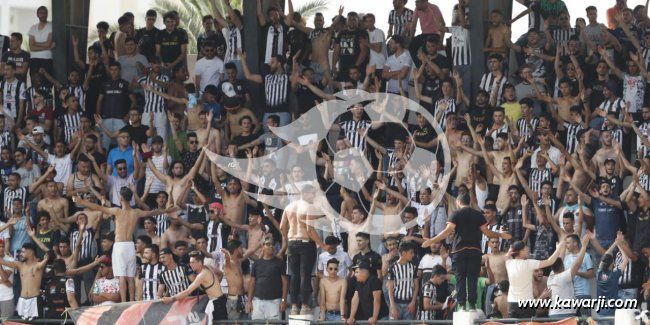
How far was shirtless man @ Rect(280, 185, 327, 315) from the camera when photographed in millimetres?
20250

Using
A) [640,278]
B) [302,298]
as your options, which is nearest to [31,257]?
[302,298]

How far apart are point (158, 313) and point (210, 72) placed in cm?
705

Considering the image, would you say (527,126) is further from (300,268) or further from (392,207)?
(300,268)

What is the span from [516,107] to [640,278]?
4181mm

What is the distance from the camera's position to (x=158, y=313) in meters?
19.4

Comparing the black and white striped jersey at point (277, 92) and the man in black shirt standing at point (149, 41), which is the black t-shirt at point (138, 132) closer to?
the black and white striped jersey at point (277, 92)

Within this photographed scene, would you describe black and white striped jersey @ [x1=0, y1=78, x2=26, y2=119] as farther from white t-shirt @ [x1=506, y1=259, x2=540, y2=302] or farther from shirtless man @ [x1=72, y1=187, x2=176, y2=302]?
white t-shirt @ [x1=506, y1=259, x2=540, y2=302]

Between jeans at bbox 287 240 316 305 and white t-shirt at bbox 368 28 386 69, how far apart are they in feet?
17.2

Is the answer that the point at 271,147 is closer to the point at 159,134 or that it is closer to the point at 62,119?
the point at 159,134

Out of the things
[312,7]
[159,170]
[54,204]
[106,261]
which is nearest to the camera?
[106,261]

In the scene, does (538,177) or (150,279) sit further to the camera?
(538,177)

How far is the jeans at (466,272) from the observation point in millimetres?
18422

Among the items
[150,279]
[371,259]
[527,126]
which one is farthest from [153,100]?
[371,259]

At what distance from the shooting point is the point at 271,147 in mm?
23594
